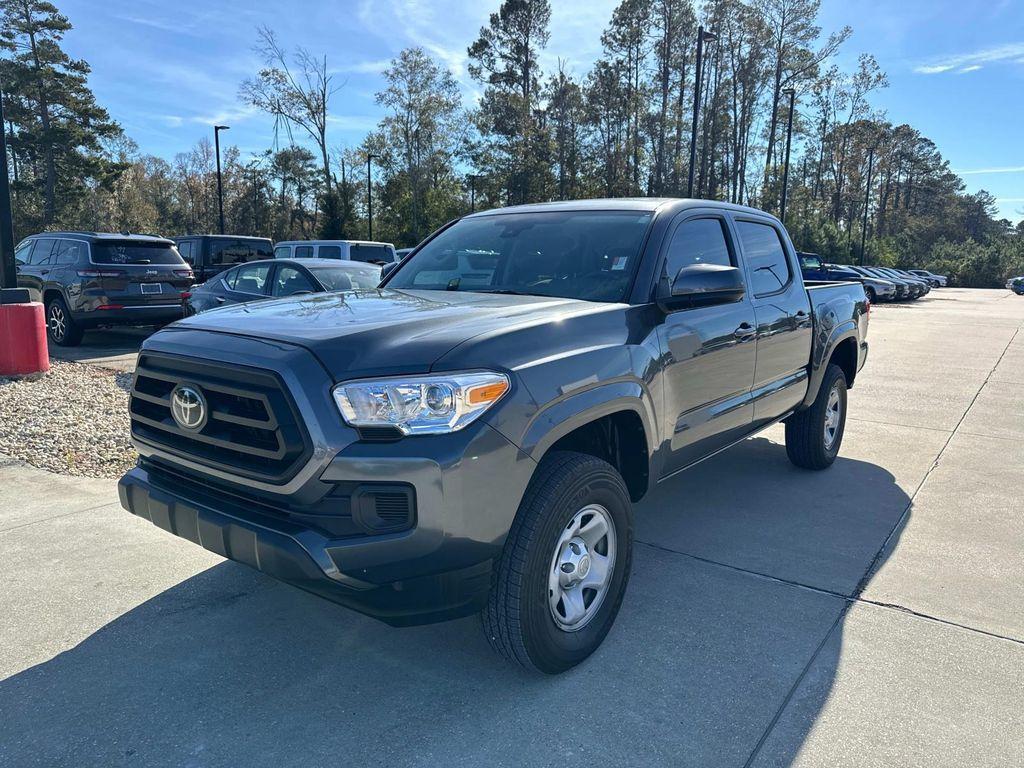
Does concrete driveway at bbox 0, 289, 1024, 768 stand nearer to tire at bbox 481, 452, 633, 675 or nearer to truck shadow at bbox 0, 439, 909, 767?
truck shadow at bbox 0, 439, 909, 767

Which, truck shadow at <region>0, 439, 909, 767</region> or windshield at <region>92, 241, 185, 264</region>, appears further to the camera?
windshield at <region>92, 241, 185, 264</region>

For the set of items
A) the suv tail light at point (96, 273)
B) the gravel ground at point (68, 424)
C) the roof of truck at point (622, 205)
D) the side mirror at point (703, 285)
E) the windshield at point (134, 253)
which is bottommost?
the gravel ground at point (68, 424)

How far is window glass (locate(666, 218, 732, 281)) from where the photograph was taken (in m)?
3.75

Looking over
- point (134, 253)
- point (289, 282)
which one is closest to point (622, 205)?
point (289, 282)

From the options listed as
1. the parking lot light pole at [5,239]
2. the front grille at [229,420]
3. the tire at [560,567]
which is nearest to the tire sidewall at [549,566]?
the tire at [560,567]

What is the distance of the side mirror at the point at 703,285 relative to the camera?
331 cm

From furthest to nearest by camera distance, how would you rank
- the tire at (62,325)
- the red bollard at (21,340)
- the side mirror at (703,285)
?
1. the tire at (62,325)
2. the red bollard at (21,340)
3. the side mirror at (703,285)

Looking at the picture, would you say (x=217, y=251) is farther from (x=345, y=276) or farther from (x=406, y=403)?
(x=406, y=403)

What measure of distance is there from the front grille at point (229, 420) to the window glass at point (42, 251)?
10.8 meters

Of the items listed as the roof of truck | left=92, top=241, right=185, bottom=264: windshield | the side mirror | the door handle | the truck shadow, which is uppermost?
the roof of truck

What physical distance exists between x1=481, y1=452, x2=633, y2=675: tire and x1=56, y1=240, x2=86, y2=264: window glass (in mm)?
10962

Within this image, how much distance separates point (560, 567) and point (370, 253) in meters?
14.8

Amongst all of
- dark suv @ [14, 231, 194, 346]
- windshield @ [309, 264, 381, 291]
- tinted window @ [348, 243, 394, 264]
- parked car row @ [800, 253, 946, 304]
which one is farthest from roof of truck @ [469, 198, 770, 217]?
parked car row @ [800, 253, 946, 304]

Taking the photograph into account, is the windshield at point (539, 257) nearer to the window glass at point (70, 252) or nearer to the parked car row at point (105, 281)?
the parked car row at point (105, 281)
